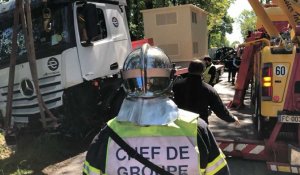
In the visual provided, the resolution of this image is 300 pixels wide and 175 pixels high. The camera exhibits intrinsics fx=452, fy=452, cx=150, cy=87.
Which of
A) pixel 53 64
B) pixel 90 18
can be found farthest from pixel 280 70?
pixel 53 64

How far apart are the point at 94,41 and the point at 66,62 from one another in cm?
66

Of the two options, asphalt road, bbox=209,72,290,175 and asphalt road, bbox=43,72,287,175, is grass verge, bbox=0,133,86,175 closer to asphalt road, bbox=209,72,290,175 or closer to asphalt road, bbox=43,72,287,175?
asphalt road, bbox=43,72,287,175

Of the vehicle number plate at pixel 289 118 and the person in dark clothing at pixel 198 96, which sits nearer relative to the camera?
the person in dark clothing at pixel 198 96

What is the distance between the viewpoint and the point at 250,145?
6.14m

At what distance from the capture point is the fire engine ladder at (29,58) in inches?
289

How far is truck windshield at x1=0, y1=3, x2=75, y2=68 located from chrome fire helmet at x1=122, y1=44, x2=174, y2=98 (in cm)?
563

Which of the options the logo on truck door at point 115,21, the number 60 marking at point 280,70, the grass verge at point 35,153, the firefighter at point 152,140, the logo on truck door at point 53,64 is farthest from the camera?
the logo on truck door at point 115,21

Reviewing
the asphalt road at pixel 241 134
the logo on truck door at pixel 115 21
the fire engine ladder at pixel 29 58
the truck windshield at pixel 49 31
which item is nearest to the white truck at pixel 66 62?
the truck windshield at pixel 49 31

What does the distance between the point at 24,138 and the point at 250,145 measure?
14.2 feet

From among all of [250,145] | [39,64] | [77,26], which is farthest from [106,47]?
[250,145]

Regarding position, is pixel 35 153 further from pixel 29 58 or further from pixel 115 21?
pixel 115 21

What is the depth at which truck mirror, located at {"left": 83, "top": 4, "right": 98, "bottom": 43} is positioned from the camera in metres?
7.42

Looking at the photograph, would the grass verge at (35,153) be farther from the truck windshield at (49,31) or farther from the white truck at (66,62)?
the truck windshield at (49,31)

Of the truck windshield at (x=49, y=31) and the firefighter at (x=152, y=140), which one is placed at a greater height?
the truck windshield at (x=49, y=31)
